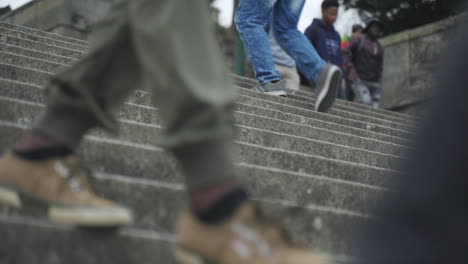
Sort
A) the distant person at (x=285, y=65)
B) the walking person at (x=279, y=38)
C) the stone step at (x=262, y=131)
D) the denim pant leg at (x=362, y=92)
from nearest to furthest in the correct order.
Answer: the stone step at (x=262, y=131) → the walking person at (x=279, y=38) → the distant person at (x=285, y=65) → the denim pant leg at (x=362, y=92)

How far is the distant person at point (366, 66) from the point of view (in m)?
9.57

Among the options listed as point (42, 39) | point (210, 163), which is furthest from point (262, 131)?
point (42, 39)

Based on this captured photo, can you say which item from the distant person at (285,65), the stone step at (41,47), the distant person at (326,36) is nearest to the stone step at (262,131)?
the stone step at (41,47)

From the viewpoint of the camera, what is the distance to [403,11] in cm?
1170

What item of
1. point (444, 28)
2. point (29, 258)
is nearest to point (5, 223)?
point (29, 258)

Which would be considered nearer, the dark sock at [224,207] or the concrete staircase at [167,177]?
the dark sock at [224,207]

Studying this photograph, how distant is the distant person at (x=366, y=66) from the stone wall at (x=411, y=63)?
744mm

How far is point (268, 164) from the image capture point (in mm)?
3469

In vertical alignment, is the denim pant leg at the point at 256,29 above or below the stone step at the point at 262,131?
above

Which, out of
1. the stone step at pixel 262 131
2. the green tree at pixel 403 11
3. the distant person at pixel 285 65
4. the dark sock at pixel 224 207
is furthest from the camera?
the green tree at pixel 403 11

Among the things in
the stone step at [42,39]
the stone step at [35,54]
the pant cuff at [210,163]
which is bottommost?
the pant cuff at [210,163]

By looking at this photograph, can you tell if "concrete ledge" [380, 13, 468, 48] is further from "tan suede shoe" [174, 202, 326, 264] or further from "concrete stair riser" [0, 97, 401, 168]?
"tan suede shoe" [174, 202, 326, 264]

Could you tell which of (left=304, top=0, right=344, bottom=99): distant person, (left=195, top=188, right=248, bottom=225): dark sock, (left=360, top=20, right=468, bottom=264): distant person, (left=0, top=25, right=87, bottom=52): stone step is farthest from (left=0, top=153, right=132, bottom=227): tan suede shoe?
(left=304, top=0, right=344, bottom=99): distant person

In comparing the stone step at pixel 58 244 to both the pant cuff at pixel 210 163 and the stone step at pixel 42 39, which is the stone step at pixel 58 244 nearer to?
the pant cuff at pixel 210 163
